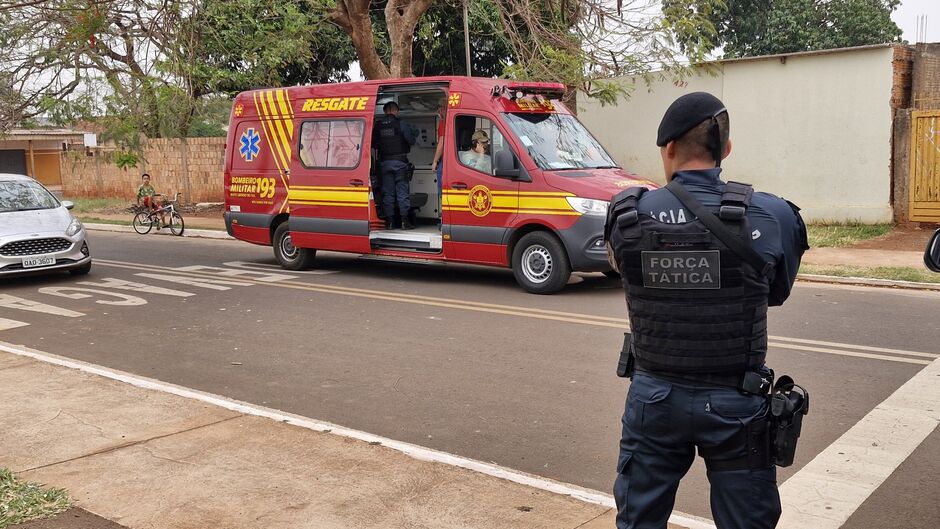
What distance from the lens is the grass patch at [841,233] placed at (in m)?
14.8

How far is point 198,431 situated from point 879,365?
16.8 feet

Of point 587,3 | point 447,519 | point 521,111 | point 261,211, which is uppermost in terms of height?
point 587,3

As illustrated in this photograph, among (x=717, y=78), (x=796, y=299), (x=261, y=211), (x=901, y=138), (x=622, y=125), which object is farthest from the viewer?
(x=622, y=125)

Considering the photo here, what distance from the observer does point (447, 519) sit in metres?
4.25

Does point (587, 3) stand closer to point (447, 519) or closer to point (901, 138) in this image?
point (901, 138)

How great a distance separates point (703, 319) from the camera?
2.86 metres

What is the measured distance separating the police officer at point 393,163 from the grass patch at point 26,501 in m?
8.01

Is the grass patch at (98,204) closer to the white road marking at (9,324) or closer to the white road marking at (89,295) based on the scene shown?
Result: the white road marking at (89,295)

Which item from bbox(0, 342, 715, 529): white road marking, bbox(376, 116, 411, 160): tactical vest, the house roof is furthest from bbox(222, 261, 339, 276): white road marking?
the house roof

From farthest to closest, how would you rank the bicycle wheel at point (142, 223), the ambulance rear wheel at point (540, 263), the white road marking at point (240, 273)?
the bicycle wheel at point (142, 223) → the white road marking at point (240, 273) → the ambulance rear wheel at point (540, 263)

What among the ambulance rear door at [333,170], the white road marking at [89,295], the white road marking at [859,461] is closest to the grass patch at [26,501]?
the white road marking at [859,461]

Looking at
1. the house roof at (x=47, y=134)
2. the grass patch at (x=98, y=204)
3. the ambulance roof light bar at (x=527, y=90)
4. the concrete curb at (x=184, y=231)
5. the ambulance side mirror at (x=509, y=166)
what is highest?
the house roof at (x=47, y=134)

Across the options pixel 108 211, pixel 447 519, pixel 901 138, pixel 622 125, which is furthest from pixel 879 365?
pixel 108 211

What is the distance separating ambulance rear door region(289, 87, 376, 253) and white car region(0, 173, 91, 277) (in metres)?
3.00
